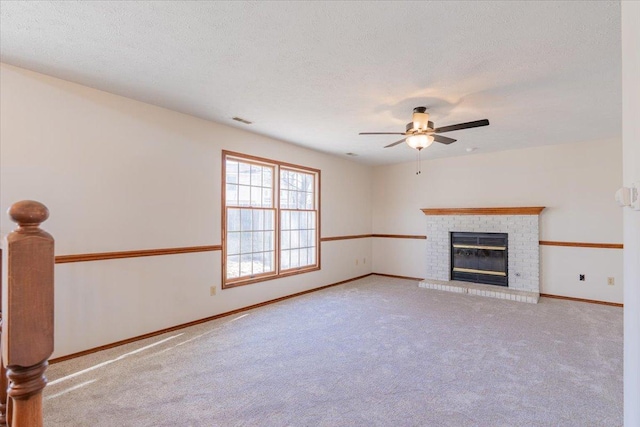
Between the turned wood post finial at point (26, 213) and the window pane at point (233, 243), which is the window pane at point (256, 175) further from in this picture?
the turned wood post finial at point (26, 213)

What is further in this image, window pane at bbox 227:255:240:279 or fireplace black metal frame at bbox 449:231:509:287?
fireplace black metal frame at bbox 449:231:509:287

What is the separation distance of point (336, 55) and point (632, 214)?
201 centimetres

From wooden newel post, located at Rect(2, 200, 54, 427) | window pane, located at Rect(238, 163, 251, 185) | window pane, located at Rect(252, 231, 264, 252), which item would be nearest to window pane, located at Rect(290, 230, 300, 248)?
window pane, located at Rect(252, 231, 264, 252)

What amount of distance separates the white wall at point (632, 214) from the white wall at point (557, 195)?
14.9 ft

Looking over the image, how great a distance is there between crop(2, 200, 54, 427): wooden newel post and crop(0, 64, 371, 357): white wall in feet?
8.82

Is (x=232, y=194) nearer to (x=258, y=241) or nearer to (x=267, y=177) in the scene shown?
(x=267, y=177)

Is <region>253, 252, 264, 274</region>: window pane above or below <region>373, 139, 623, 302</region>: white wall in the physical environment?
below

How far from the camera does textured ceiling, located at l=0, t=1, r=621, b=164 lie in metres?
1.95

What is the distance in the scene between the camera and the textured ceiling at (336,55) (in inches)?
76.7

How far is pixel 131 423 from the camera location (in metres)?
2.03

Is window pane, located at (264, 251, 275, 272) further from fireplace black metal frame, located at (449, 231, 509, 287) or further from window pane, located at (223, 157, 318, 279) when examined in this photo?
fireplace black metal frame, located at (449, 231, 509, 287)

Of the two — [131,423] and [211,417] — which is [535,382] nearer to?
[211,417]

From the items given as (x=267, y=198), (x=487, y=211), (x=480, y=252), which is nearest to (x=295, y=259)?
(x=267, y=198)

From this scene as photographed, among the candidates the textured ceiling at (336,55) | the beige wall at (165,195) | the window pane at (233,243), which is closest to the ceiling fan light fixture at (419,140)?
the textured ceiling at (336,55)
